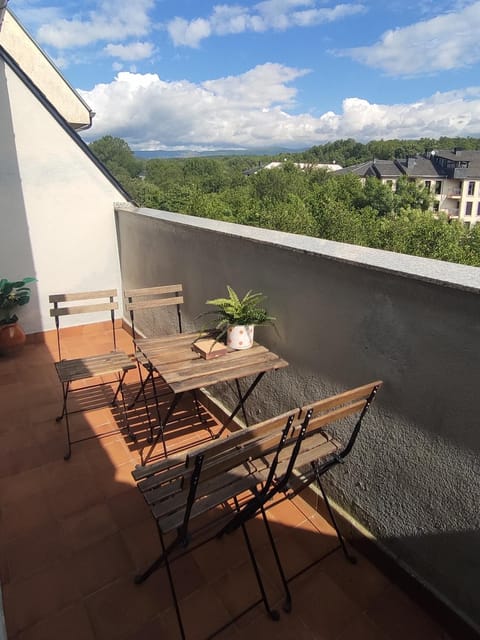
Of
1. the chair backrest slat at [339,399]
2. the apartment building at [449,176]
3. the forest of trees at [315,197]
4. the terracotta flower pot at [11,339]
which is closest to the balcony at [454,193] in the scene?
the apartment building at [449,176]

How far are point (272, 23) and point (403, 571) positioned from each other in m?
47.5

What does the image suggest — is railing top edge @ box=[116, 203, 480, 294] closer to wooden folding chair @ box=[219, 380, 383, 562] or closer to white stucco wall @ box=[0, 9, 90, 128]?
wooden folding chair @ box=[219, 380, 383, 562]

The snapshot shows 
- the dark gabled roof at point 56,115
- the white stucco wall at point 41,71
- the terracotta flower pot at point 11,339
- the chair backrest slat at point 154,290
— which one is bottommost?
the terracotta flower pot at point 11,339

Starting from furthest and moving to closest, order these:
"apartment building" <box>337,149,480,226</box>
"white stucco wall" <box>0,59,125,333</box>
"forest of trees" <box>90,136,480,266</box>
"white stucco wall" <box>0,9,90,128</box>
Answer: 1. "apartment building" <box>337,149,480,226</box>
2. "forest of trees" <box>90,136,480,266</box>
3. "white stucco wall" <box>0,9,90,128</box>
4. "white stucco wall" <box>0,59,125,333</box>

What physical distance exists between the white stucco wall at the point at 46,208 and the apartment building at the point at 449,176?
248 feet

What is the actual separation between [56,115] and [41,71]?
7270 mm

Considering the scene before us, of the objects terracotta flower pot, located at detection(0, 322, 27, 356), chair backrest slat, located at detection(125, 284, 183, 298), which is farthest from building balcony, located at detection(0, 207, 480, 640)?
terracotta flower pot, located at detection(0, 322, 27, 356)

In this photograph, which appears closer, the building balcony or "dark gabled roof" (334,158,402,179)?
the building balcony

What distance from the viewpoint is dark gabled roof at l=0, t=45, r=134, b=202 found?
429cm

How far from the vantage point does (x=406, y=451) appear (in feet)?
6.00

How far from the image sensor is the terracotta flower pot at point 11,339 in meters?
4.61

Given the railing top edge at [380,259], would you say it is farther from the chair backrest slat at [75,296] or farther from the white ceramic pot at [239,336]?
the chair backrest slat at [75,296]

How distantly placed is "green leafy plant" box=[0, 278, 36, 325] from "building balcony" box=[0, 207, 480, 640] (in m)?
2.45

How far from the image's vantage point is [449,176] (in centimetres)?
7269
